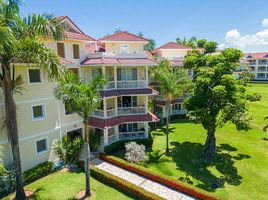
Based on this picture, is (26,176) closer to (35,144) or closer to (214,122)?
(35,144)

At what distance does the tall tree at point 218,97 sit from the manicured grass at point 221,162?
2.43 meters

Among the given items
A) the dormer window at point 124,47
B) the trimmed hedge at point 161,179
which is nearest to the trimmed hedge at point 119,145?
the trimmed hedge at point 161,179

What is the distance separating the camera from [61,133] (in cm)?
2166

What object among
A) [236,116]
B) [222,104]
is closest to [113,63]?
[222,104]

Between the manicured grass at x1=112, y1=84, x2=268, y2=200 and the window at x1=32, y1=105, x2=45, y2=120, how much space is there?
9762mm

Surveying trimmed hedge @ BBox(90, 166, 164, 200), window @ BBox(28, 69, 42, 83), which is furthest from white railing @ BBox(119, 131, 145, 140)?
window @ BBox(28, 69, 42, 83)

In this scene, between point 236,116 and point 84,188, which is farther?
point 236,116

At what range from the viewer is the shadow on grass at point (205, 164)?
2013cm

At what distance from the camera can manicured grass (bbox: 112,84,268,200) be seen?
19.5m

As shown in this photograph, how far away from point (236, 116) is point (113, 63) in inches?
592

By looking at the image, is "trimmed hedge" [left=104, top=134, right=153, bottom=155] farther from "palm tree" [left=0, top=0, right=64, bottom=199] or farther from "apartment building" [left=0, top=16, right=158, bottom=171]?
"palm tree" [left=0, top=0, right=64, bottom=199]

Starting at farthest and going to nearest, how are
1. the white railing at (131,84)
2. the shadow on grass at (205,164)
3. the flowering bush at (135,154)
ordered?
the white railing at (131,84), the flowering bush at (135,154), the shadow on grass at (205,164)

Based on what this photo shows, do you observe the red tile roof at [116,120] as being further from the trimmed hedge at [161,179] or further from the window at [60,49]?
the window at [60,49]

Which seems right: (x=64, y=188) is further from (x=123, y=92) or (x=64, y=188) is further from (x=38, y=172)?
(x=123, y=92)
